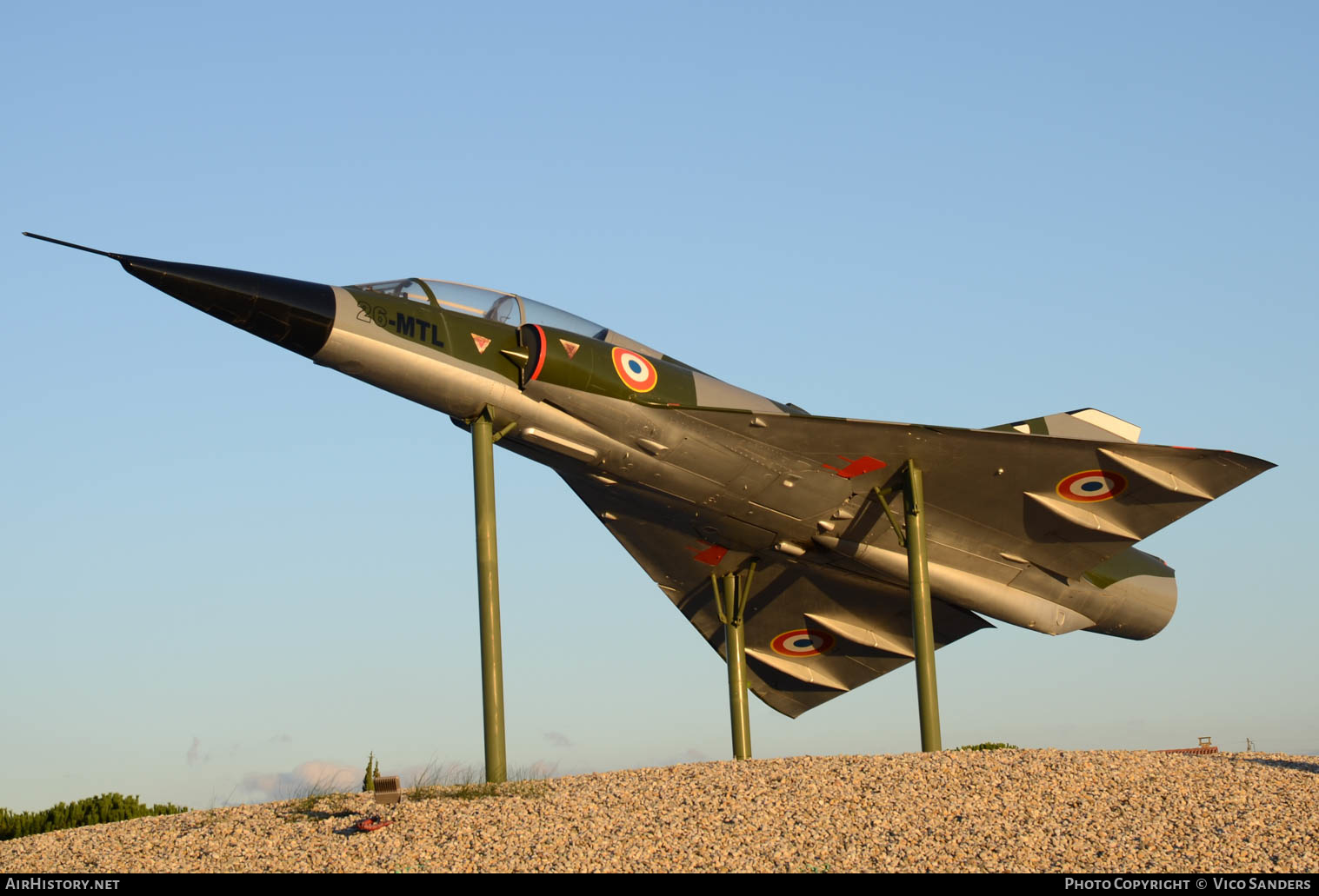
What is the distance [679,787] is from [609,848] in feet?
7.71

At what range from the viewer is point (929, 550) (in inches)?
784

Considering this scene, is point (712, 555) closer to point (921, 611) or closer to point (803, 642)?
point (803, 642)

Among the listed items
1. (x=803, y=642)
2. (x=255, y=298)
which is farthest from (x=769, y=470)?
(x=255, y=298)

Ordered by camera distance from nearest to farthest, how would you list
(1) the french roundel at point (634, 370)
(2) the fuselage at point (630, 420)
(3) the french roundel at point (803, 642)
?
(2) the fuselage at point (630, 420) → (1) the french roundel at point (634, 370) → (3) the french roundel at point (803, 642)

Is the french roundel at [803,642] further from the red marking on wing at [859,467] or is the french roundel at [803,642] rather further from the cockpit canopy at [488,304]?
the cockpit canopy at [488,304]

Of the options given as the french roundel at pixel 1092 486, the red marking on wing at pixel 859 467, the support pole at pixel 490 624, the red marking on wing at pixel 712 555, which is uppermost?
the red marking on wing at pixel 859 467

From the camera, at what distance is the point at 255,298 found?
14.3 metres

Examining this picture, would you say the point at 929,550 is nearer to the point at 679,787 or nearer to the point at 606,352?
the point at 606,352

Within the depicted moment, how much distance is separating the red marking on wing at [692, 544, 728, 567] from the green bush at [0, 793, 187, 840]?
9623 mm

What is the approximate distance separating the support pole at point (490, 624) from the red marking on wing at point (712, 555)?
22.0 ft

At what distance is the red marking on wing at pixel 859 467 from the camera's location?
59.7 ft

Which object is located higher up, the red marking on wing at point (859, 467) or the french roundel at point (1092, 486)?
the red marking on wing at point (859, 467)

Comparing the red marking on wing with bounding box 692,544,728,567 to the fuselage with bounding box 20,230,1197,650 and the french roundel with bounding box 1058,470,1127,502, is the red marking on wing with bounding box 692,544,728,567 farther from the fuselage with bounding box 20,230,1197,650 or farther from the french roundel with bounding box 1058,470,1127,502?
the french roundel with bounding box 1058,470,1127,502

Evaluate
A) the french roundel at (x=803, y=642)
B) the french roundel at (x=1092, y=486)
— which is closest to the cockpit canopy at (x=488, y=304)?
the french roundel at (x=1092, y=486)
